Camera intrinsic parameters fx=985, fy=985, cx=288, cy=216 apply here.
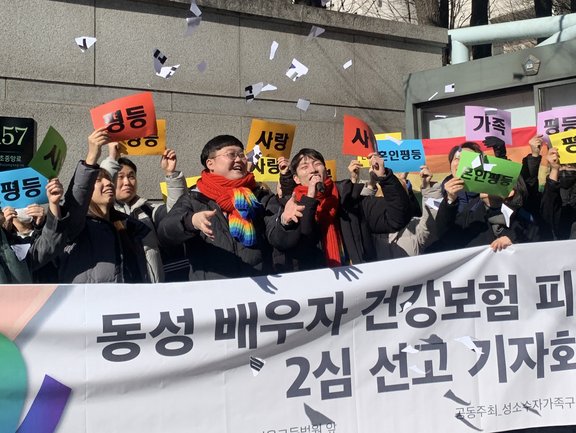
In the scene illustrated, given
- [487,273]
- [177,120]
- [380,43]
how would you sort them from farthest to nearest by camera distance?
[380,43] → [177,120] → [487,273]

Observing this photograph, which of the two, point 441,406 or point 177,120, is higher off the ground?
point 177,120

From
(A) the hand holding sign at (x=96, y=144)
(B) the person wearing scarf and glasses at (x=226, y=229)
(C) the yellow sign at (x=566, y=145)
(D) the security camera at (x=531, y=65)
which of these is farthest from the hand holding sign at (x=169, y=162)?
(D) the security camera at (x=531, y=65)

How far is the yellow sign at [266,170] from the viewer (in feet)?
22.9

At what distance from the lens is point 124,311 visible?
4.76 meters

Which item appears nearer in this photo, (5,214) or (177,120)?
(5,214)

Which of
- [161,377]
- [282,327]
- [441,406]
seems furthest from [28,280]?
[441,406]

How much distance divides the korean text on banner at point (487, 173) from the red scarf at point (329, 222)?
764 mm

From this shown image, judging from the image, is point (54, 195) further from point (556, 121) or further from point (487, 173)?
point (556, 121)

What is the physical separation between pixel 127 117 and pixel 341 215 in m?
1.35

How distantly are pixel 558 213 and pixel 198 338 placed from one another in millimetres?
2788

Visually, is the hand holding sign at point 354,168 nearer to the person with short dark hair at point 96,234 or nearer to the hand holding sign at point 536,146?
the hand holding sign at point 536,146

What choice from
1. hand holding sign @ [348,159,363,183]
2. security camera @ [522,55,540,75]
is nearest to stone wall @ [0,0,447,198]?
security camera @ [522,55,540,75]

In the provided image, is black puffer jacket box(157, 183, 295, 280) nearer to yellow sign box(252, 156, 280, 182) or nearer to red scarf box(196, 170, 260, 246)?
red scarf box(196, 170, 260, 246)

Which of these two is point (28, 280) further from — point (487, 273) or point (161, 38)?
point (161, 38)
